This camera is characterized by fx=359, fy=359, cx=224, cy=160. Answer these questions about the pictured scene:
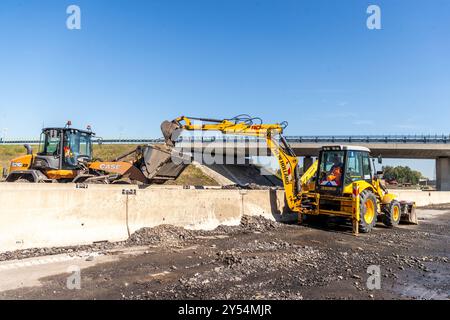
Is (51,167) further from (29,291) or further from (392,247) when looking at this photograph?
(392,247)

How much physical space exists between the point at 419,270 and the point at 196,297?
14.9 feet

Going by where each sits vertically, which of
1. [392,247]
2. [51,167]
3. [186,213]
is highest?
[51,167]

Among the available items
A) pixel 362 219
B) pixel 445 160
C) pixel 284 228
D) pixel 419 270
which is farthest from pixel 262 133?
pixel 445 160

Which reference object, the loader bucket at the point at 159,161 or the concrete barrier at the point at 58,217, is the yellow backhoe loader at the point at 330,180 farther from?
the concrete barrier at the point at 58,217

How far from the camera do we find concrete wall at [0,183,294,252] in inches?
269

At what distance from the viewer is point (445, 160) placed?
136ft

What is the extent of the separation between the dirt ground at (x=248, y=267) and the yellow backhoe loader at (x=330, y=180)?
4.31 ft

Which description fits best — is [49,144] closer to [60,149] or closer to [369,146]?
[60,149]

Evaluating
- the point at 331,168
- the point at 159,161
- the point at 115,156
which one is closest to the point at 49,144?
the point at 159,161

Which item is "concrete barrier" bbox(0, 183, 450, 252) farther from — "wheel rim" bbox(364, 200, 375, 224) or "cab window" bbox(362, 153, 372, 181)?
"cab window" bbox(362, 153, 372, 181)

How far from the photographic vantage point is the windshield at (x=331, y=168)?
1131 cm

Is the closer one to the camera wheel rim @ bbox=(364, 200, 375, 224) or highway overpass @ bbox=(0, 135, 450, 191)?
wheel rim @ bbox=(364, 200, 375, 224)

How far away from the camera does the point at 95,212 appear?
7.90 metres

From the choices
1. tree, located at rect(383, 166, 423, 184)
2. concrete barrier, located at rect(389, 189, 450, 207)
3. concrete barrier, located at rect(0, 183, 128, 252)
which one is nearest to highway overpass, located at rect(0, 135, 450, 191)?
concrete barrier, located at rect(389, 189, 450, 207)
